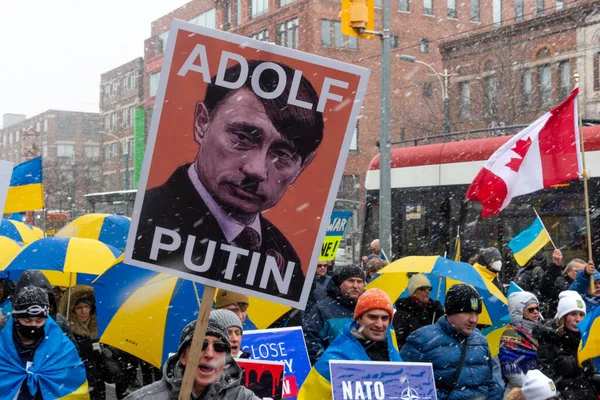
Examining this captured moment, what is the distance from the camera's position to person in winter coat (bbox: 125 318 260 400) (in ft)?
11.1

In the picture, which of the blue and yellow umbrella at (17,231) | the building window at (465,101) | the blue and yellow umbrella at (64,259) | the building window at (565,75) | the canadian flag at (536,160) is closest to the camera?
the blue and yellow umbrella at (64,259)

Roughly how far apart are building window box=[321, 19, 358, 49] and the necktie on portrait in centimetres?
4353

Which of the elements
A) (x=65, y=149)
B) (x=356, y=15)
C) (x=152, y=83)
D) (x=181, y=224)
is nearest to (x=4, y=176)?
(x=181, y=224)

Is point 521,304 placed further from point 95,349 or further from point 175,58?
point 175,58

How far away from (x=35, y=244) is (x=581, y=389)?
16.6 feet

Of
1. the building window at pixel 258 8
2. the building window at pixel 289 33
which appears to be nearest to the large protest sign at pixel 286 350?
the building window at pixel 289 33

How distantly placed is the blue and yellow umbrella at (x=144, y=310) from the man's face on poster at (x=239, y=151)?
301cm

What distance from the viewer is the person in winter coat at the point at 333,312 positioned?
664 cm

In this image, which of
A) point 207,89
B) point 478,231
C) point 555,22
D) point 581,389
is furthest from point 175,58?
point 555,22

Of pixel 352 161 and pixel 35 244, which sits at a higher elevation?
pixel 352 161

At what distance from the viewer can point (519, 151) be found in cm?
1012

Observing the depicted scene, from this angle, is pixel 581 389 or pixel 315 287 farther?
pixel 315 287

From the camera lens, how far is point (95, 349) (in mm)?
7543

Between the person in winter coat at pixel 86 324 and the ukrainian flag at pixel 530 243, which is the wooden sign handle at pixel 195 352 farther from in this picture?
the ukrainian flag at pixel 530 243
